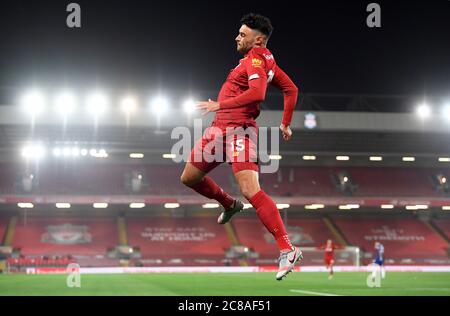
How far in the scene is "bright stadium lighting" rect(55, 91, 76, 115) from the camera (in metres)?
36.7

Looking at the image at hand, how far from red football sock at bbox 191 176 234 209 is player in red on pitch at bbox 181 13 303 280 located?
0.06 metres

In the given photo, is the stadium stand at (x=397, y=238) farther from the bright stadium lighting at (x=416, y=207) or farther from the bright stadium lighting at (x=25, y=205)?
the bright stadium lighting at (x=25, y=205)

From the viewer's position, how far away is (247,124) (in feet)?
22.6

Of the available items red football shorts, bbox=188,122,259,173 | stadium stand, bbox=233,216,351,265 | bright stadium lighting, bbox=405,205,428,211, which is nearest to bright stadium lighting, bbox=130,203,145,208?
stadium stand, bbox=233,216,351,265

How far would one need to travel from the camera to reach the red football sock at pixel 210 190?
7297 mm

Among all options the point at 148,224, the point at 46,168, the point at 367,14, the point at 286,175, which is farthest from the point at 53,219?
the point at 367,14

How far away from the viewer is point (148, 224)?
47656mm

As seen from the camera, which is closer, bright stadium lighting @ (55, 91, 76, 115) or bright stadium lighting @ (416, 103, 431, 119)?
bright stadium lighting @ (55, 91, 76, 115)

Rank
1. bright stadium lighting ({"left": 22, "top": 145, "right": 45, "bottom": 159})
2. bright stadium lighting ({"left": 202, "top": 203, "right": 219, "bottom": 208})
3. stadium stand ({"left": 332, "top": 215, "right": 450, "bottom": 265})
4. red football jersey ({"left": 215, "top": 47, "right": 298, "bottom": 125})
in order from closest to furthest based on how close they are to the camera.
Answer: red football jersey ({"left": 215, "top": 47, "right": 298, "bottom": 125})
bright stadium lighting ({"left": 22, "top": 145, "right": 45, "bottom": 159})
stadium stand ({"left": 332, "top": 215, "right": 450, "bottom": 265})
bright stadium lighting ({"left": 202, "top": 203, "right": 219, "bottom": 208})

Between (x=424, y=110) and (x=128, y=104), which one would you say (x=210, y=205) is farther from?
(x=424, y=110)

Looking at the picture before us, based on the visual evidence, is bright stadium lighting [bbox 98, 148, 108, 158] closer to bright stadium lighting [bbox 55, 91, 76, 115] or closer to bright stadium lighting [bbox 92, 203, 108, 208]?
bright stadium lighting [bbox 92, 203, 108, 208]

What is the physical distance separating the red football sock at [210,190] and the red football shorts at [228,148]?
12.1 inches

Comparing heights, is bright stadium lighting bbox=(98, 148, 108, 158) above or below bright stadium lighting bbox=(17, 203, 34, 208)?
above

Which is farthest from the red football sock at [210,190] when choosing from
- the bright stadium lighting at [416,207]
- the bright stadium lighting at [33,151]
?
the bright stadium lighting at [416,207]
